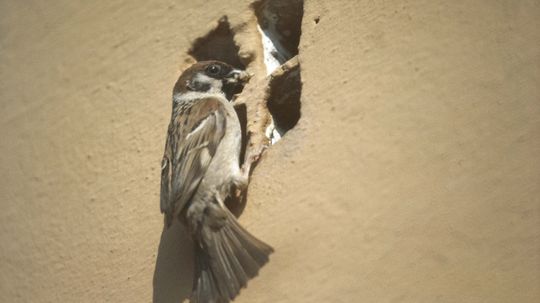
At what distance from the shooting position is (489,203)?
291cm

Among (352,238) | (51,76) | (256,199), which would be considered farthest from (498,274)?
(51,76)

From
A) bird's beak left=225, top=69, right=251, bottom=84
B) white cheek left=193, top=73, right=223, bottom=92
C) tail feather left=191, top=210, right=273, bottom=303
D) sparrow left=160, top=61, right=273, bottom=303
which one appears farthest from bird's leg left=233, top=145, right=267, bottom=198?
white cheek left=193, top=73, right=223, bottom=92

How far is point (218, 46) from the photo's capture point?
4.33 metres

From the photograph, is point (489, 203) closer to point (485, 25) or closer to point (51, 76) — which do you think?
point (485, 25)

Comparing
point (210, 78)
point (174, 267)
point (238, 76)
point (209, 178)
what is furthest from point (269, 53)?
point (174, 267)

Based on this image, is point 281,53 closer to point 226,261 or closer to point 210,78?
point 210,78

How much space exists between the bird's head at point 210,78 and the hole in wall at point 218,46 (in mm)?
109

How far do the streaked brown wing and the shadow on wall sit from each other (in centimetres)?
18

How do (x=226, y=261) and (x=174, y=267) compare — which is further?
(x=174, y=267)

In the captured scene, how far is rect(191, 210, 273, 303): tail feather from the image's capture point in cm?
326

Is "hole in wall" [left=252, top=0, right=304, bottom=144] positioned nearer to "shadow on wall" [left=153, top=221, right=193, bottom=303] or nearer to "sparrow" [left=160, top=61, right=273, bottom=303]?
"sparrow" [left=160, top=61, right=273, bottom=303]

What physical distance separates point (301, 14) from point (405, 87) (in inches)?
40.0

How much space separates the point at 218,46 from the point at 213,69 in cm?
20

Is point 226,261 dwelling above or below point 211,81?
below
